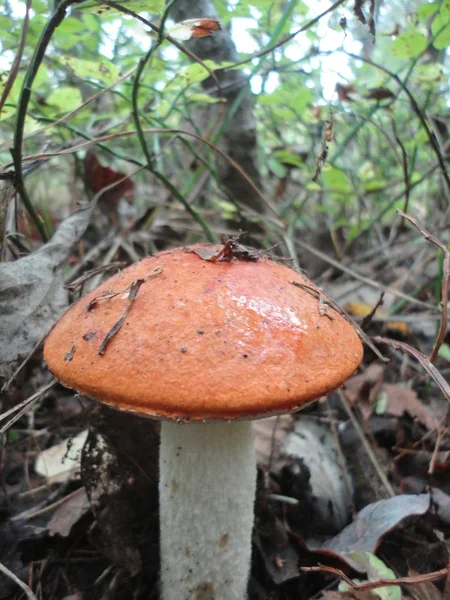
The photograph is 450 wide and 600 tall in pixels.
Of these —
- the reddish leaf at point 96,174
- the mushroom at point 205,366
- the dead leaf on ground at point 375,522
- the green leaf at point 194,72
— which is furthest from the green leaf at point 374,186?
the dead leaf on ground at point 375,522

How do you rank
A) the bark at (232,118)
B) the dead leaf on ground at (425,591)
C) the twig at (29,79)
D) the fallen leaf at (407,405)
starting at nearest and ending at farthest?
the twig at (29,79), the dead leaf on ground at (425,591), the fallen leaf at (407,405), the bark at (232,118)

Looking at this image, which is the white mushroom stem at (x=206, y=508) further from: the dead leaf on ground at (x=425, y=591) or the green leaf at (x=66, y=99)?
the green leaf at (x=66, y=99)

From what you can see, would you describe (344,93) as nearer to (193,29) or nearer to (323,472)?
(193,29)

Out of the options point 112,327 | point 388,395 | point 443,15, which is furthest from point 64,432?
point 443,15

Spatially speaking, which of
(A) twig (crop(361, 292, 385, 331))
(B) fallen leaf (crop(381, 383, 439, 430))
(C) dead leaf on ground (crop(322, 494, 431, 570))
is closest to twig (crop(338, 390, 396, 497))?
(C) dead leaf on ground (crop(322, 494, 431, 570))

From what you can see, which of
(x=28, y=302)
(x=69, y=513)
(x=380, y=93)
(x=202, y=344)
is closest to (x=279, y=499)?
(x=69, y=513)

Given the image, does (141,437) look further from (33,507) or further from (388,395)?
(388,395)

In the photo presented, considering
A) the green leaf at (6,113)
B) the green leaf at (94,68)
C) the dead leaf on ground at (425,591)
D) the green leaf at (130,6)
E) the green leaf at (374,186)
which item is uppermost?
the green leaf at (130,6)
